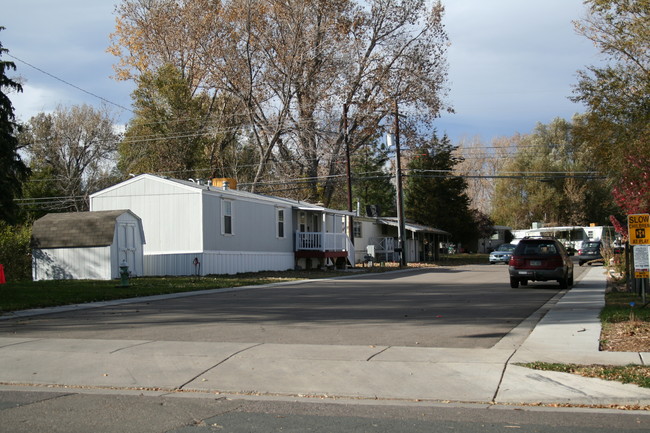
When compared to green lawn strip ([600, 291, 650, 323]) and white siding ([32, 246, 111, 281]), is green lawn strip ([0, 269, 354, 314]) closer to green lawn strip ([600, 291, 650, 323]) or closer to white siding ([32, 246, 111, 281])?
white siding ([32, 246, 111, 281])

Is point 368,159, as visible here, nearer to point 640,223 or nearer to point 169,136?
point 169,136

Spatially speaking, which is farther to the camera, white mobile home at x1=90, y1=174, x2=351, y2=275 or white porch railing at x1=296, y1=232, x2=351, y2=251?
white porch railing at x1=296, y1=232, x2=351, y2=251

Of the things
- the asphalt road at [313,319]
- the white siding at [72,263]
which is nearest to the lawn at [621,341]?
the asphalt road at [313,319]

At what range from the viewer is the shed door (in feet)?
90.4

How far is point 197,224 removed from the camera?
96.9 ft

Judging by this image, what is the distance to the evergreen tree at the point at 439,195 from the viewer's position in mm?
58325

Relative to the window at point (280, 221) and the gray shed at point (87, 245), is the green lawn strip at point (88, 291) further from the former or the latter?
the window at point (280, 221)

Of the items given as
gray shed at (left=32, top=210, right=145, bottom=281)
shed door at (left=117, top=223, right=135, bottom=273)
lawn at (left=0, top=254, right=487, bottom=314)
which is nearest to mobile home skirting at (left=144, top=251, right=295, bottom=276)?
gray shed at (left=32, top=210, right=145, bottom=281)

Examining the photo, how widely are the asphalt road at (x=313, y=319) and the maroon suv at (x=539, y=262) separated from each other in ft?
3.85

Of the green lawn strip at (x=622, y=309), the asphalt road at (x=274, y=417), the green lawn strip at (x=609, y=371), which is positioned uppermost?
the green lawn strip at (x=622, y=309)

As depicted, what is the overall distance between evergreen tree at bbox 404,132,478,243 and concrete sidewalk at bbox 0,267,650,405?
155 feet

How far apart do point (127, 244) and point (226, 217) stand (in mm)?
5230

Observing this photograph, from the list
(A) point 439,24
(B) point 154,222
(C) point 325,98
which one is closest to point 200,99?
(C) point 325,98

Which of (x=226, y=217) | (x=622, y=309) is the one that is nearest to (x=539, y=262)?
(x=622, y=309)
